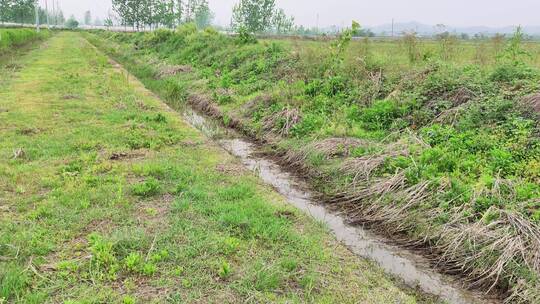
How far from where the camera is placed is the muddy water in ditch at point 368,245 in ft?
13.6

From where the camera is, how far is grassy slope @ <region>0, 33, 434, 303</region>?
3.65 meters

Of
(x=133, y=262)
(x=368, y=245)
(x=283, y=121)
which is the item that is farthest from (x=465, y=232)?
(x=283, y=121)

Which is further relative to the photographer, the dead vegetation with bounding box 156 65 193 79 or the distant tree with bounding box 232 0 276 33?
the distant tree with bounding box 232 0 276 33

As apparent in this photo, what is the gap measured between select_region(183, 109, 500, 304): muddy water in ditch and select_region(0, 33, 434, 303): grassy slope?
1.11 ft

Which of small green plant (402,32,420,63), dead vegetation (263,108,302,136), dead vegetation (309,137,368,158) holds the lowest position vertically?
dead vegetation (309,137,368,158)

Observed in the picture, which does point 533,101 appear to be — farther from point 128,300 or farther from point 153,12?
point 153,12

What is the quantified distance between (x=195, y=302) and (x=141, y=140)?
4573 millimetres

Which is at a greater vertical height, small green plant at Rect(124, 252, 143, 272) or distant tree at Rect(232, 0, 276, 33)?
distant tree at Rect(232, 0, 276, 33)

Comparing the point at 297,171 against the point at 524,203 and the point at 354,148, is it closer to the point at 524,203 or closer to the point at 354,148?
the point at 354,148

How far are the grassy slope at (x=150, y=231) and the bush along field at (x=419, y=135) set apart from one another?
41.8 inches

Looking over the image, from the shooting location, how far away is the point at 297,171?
7238 mm

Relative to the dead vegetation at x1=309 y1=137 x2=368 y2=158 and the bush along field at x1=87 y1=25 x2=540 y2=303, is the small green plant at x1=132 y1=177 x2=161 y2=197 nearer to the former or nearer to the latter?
the bush along field at x1=87 y1=25 x2=540 y2=303

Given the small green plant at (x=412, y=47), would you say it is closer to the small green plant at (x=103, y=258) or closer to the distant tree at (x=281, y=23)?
the small green plant at (x=103, y=258)

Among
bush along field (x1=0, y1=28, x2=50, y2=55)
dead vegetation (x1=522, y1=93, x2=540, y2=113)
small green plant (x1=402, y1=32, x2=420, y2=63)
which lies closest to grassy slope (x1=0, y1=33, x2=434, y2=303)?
dead vegetation (x1=522, y1=93, x2=540, y2=113)
